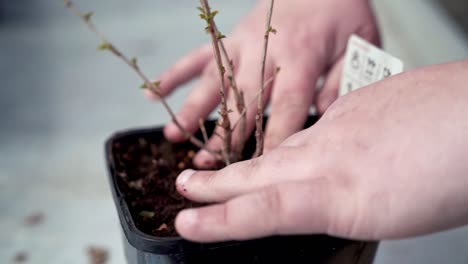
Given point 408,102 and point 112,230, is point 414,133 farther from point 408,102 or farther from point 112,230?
point 112,230

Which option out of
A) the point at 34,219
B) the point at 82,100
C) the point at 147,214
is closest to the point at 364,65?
the point at 147,214

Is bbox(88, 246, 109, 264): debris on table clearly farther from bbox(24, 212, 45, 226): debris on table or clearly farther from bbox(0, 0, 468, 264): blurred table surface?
bbox(24, 212, 45, 226): debris on table

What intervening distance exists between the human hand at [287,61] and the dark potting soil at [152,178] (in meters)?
0.03

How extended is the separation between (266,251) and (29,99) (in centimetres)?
91

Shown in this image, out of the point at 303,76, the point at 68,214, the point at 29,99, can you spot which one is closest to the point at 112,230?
the point at 68,214

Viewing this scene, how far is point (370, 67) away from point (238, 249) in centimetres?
31

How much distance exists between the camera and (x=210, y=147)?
0.72m

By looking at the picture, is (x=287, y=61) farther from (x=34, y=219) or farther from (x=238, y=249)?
(x=34, y=219)

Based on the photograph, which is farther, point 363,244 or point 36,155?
point 36,155

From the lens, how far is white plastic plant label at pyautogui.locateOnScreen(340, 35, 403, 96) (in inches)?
25.5

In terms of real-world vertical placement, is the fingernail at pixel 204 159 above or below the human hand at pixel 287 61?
below

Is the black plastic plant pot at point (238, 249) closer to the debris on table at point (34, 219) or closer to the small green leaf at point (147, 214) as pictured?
the small green leaf at point (147, 214)

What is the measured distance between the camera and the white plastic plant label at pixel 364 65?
2.12 feet

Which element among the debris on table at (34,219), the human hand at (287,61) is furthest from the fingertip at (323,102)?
the debris on table at (34,219)
